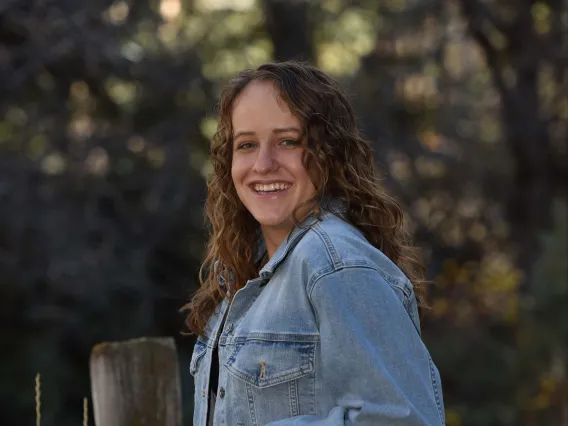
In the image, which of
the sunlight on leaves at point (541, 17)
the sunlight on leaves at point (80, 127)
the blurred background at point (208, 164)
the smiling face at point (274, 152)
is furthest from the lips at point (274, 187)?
the sunlight on leaves at point (541, 17)

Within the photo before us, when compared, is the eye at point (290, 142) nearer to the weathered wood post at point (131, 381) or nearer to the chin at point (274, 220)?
the chin at point (274, 220)

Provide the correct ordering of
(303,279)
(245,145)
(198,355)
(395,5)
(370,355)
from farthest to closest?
(395,5) < (198,355) < (245,145) < (303,279) < (370,355)

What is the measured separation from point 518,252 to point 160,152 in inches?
214

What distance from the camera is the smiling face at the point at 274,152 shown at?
2156 millimetres

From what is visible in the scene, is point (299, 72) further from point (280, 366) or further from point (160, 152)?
point (160, 152)

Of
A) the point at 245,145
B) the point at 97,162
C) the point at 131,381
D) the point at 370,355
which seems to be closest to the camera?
the point at 370,355

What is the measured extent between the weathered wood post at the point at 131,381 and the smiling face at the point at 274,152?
76 cm

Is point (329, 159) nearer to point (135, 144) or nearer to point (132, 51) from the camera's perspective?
point (132, 51)

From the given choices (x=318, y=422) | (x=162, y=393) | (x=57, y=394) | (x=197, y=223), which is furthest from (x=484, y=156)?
(x=318, y=422)

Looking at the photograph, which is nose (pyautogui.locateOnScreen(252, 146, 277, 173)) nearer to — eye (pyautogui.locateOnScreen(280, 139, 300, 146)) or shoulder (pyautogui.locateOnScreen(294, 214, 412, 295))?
eye (pyautogui.locateOnScreen(280, 139, 300, 146))

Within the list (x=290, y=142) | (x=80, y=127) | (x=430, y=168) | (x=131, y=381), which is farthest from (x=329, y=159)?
(x=430, y=168)

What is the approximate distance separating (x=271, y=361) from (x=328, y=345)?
16 centimetres

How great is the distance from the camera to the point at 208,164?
8867mm

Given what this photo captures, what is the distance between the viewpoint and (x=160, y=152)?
880cm
